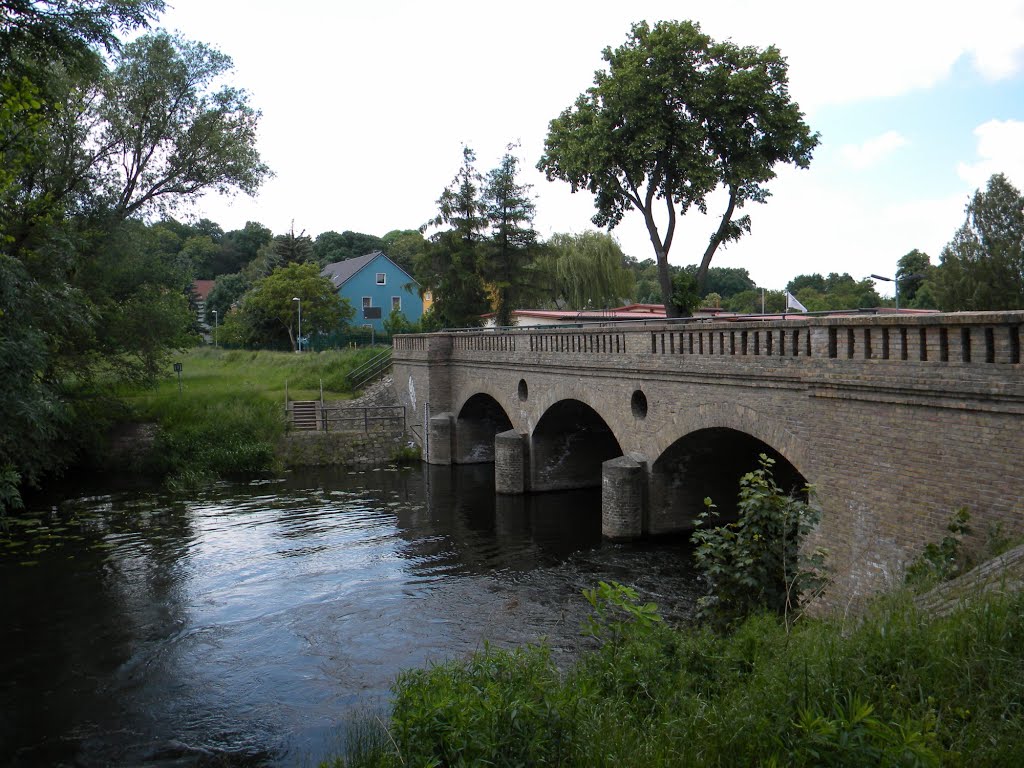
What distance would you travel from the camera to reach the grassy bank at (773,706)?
15.3 feet

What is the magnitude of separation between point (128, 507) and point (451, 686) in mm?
18504

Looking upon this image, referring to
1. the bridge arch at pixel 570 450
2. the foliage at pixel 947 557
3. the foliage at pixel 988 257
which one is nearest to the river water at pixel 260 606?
the bridge arch at pixel 570 450

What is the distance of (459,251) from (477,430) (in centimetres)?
857

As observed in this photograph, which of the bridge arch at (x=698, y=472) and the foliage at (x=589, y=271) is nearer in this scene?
the bridge arch at (x=698, y=472)

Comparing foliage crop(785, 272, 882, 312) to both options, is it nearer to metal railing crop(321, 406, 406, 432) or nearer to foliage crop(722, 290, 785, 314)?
foliage crop(722, 290, 785, 314)

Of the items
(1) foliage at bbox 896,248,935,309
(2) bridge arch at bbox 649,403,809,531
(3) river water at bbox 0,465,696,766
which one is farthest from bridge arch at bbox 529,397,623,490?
(1) foliage at bbox 896,248,935,309

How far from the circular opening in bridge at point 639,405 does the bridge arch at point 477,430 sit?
1157 cm

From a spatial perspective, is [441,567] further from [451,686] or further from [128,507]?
[128,507]

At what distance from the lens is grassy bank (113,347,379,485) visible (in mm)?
27406

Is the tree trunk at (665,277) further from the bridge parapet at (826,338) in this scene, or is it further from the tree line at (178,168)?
the bridge parapet at (826,338)

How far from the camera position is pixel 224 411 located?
30141 millimetres

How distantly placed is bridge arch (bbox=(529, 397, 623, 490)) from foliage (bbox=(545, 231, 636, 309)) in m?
22.5

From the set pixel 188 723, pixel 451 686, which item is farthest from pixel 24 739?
pixel 451 686

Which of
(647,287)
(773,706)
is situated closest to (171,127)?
(773,706)
